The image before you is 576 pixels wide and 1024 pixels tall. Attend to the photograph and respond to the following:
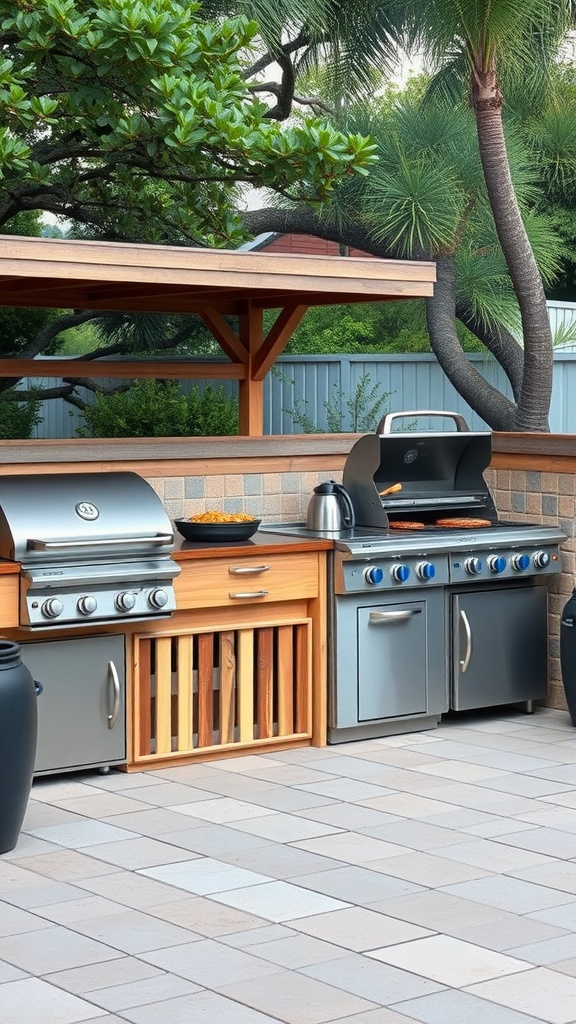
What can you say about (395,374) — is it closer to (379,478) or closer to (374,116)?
(374,116)

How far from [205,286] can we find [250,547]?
1203 millimetres

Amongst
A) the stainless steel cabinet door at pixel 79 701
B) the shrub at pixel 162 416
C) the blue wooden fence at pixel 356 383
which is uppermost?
the blue wooden fence at pixel 356 383

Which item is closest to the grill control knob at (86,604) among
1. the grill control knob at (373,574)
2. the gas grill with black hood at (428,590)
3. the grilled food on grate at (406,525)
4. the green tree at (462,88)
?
the gas grill with black hood at (428,590)

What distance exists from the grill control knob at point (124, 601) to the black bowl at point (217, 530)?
25.6 inches

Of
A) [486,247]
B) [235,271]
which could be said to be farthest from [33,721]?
[486,247]

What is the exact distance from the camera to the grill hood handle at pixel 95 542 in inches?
205

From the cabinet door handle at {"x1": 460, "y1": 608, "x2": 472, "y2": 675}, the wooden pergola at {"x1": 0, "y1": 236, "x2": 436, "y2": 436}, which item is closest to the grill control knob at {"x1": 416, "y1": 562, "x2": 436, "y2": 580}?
the cabinet door handle at {"x1": 460, "y1": 608, "x2": 472, "y2": 675}

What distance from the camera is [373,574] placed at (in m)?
5.99

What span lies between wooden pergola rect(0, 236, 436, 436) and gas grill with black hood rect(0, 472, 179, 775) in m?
0.88

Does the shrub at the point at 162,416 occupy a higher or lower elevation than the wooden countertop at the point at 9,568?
higher

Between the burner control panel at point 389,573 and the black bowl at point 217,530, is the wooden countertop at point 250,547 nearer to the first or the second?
the black bowl at point 217,530

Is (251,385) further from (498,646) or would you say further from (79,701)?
(79,701)

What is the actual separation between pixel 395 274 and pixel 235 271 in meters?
0.91

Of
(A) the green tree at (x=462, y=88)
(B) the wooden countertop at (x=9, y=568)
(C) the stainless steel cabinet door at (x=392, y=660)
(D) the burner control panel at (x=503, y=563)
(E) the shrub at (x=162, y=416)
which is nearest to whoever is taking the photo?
(B) the wooden countertop at (x=9, y=568)
